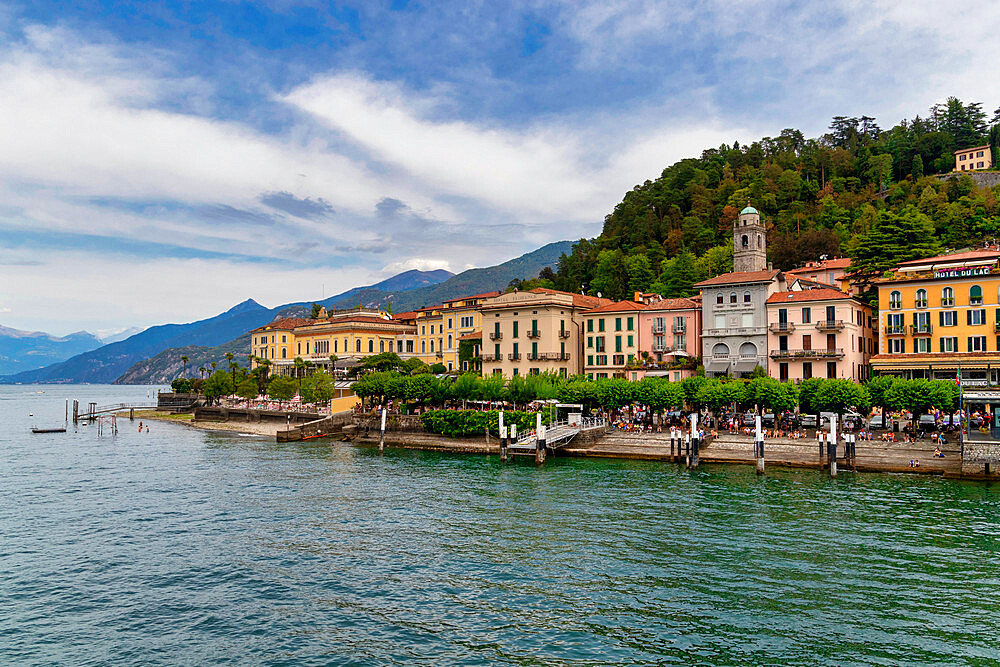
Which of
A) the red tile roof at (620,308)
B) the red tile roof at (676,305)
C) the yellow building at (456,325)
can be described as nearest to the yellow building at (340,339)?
the yellow building at (456,325)

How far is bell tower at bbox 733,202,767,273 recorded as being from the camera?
261ft

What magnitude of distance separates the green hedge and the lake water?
48.7 ft

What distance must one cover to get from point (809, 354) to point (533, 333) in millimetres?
28678

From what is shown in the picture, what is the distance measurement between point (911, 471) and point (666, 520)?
1917 centimetres

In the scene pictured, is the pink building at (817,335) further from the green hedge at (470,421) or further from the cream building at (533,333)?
the green hedge at (470,421)

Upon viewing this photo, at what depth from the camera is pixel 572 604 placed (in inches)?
861

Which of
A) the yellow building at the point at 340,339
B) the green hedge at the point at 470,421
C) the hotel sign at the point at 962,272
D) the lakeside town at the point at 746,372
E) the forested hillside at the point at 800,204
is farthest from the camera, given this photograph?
the yellow building at the point at 340,339

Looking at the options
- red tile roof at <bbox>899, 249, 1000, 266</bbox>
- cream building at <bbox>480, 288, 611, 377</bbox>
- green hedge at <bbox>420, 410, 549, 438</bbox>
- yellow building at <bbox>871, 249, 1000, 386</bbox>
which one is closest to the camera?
yellow building at <bbox>871, 249, 1000, 386</bbox>

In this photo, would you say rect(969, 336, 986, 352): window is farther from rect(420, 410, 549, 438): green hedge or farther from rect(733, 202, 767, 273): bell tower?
rect(420, 410, 549, 438): green hedge

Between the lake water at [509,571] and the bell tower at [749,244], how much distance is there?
137ft

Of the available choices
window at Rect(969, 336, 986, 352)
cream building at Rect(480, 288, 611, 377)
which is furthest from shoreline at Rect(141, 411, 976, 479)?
cream building at Rect(480, 288, 611, 377)

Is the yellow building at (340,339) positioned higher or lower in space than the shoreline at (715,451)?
higher

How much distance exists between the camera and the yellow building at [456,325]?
94188 mm

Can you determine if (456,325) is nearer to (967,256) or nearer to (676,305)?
(676,305)
